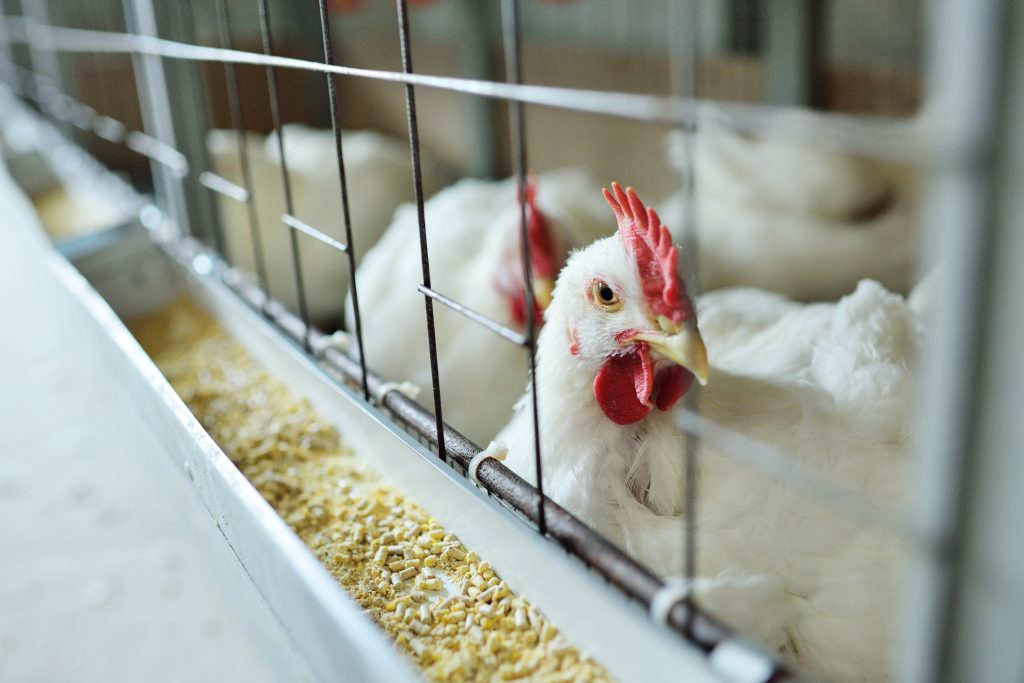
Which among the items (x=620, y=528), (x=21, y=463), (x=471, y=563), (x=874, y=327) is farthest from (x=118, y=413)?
(x=874, y=327)

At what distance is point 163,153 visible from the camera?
7.71 feet

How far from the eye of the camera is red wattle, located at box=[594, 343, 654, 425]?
45.6 inches

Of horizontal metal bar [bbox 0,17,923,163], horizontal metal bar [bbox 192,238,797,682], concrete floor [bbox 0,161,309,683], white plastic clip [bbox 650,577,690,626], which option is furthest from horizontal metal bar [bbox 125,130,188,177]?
white plastic clip [bbox 650,577,690,626]

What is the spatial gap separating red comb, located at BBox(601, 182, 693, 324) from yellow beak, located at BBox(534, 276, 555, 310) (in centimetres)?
66

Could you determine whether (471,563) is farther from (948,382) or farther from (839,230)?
(839,230)

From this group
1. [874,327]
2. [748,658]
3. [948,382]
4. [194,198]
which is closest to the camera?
[948,382]

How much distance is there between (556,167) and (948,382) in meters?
3.24

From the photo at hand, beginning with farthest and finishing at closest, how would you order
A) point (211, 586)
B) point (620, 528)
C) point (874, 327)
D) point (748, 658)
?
1. point (211, 586)
2. point (874, 327)
3. point (620, 528)
4. point (748, 658)

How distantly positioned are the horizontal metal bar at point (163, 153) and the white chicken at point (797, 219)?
1397 mm

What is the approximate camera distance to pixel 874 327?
1334 mm

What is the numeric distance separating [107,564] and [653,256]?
1.23m

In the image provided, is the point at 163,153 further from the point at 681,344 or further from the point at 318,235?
the point at 681,344

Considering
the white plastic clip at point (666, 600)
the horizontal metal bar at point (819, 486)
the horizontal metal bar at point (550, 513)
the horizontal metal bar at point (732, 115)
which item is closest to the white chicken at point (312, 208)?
the horizontal metal bar at point (550, 513)

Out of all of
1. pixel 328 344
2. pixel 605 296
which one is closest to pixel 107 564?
pixel 328 344
